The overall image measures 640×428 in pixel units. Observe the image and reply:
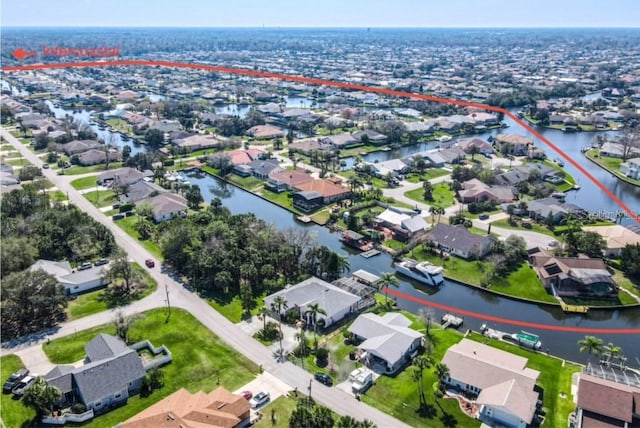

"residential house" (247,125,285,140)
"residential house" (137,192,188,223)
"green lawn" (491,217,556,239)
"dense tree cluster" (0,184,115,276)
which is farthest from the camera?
"residential house" (247,125,285,140)

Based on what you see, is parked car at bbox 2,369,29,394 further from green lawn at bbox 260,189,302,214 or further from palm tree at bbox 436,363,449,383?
green lawn at bbox 260,189,302,214

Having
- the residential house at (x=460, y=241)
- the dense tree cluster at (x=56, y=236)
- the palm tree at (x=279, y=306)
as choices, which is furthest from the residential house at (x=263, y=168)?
the palm tree at (x=279, y=306)

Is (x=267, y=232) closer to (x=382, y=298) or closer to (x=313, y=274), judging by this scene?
(x=313, y=274)

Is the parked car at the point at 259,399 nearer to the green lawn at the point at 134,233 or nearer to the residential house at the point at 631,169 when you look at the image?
the green lawn at the point at 134,233

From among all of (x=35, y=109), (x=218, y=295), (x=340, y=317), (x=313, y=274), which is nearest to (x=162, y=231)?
(x=218, y=295)

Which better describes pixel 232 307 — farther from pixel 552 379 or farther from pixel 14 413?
pixel 552 379

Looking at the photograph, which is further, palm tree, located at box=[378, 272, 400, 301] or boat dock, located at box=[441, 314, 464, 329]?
palm tree, located at box=[378, 272, 400, 301]

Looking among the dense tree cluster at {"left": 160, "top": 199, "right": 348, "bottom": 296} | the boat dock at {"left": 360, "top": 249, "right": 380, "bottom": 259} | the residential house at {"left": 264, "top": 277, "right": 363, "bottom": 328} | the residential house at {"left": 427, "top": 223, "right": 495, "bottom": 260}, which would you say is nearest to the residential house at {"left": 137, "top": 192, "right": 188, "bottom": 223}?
the dense tree cluster at {"left": 160, "top": 199, "right": 348, "bottom": 296}
